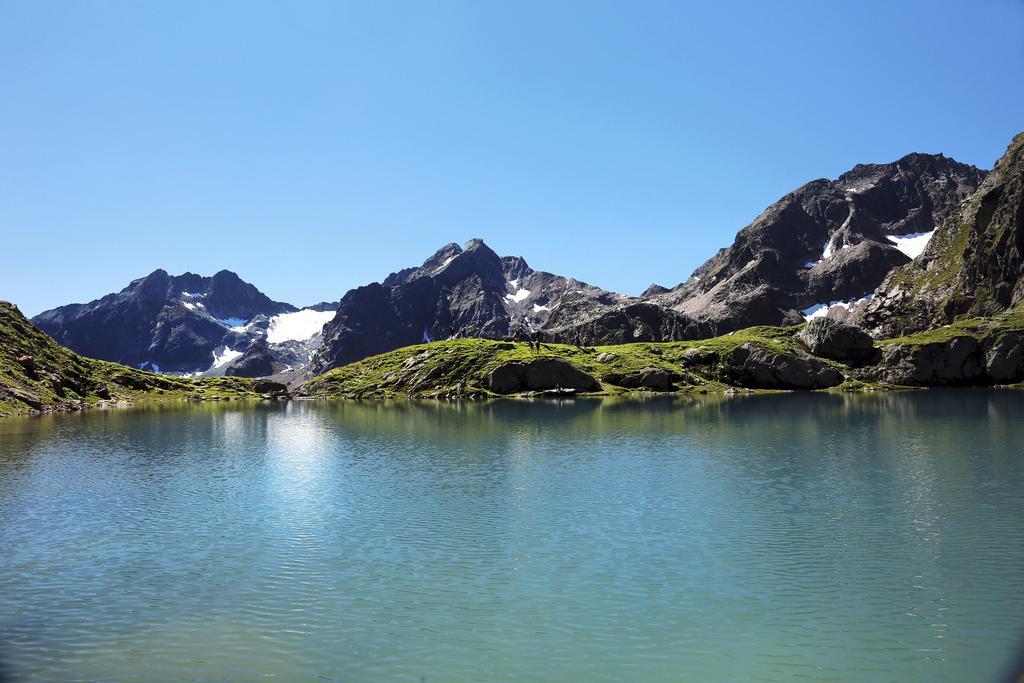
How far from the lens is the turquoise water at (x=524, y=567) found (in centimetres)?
2748

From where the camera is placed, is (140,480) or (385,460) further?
(385,460)

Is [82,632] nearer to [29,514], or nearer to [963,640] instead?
[29,514]

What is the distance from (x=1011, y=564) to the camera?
3819 centimetres

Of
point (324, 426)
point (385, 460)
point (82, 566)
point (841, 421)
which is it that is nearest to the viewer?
point (82, 566)

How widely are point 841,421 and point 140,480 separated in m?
121

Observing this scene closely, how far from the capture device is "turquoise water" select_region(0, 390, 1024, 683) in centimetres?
2748

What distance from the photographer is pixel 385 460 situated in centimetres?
8950

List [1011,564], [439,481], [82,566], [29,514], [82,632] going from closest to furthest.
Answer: [82,632], [1011,564], [82,566], [29,514], [439,481]

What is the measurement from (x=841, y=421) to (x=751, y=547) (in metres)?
102

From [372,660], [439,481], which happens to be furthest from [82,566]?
[439,481]

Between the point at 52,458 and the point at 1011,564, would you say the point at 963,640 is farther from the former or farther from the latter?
the point at 52,458

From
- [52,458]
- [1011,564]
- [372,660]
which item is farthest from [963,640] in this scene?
[52,458]

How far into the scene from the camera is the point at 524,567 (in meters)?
39.7

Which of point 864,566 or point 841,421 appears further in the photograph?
point 841,421
